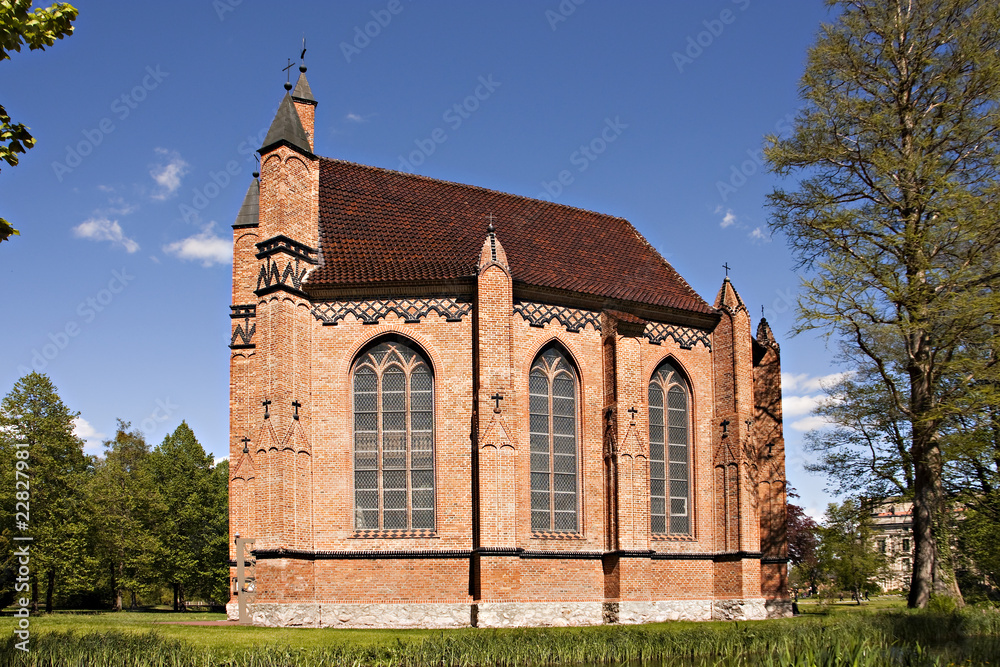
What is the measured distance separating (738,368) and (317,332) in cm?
1379

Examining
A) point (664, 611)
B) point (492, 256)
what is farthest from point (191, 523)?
point (492, 256)

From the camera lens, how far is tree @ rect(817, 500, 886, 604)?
27.7 m

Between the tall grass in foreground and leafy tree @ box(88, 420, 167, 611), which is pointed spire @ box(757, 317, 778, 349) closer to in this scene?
the tall grass in foreground

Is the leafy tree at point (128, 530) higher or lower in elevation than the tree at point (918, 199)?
lower

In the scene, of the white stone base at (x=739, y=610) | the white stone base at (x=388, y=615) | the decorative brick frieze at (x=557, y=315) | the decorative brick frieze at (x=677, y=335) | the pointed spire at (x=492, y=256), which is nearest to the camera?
the white stone base at (x=388, y=615)

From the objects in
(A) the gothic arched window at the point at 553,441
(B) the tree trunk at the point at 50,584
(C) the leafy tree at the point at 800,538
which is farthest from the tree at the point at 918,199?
(B) the tree trunk at the point at 50,584

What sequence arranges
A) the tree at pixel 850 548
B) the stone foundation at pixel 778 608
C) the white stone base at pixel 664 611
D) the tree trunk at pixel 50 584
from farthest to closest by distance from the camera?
the tree trunk at pixel 50 584 < the tree at pixel 850 548 < the stone foundation at pixel 778 608 < the white stone base at pixel 664 611

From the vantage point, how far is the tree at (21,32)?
9.01 meters

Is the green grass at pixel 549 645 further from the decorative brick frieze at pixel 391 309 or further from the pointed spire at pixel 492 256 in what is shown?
the pointed spire at pixel 492 256

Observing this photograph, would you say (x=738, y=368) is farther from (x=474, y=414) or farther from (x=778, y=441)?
(x=474, y=414)

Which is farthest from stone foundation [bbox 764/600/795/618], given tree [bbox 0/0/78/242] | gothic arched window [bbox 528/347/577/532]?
tree [bbox 0/0/78/242]

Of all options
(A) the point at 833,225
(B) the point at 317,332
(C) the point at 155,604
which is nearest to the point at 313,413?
(B) the point at 317,332

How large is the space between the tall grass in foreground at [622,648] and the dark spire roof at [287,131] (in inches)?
568

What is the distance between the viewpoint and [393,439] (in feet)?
75.0
